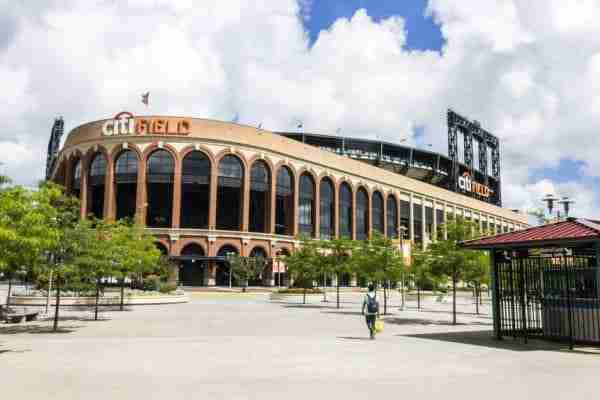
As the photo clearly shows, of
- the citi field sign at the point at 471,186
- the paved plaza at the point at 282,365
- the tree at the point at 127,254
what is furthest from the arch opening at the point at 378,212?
the paved plaza at the point at 282,365

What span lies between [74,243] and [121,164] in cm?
4397

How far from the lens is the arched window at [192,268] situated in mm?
59656

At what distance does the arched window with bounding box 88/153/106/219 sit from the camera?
6162 centimetres

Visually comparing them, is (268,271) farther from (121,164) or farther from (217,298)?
(121,164)

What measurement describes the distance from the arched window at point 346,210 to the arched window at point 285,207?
32.6 ft

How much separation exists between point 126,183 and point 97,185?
4.12m

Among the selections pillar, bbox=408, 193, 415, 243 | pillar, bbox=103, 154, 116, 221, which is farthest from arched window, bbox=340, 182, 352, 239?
pillar, bbox=103, 154, 116, 221

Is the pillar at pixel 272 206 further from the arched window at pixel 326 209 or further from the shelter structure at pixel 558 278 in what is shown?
the shelter structure at pixel 558 278

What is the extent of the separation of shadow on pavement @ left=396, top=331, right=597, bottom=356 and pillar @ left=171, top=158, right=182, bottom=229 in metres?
44.1

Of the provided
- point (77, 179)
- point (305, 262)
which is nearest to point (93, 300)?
point (305, 262)

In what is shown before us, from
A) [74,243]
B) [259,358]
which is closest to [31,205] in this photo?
[74,243]

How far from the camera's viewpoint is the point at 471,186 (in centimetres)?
10850

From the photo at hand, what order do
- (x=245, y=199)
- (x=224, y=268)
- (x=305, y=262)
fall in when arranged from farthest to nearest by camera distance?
(x=245, y=199) < (x=224, y=268) < (x=305, y=262)

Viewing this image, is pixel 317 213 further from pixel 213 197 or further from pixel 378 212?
pixel 213 197
